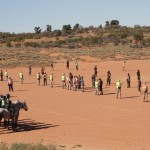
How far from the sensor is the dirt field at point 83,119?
62.2ft

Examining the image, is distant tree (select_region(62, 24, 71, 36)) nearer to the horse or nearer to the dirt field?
the dirt field

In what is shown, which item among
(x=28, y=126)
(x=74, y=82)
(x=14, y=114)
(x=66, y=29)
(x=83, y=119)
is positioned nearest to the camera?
(x=14, y=114)

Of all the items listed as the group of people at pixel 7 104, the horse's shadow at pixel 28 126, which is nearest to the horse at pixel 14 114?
the group of people at pixel 7 104

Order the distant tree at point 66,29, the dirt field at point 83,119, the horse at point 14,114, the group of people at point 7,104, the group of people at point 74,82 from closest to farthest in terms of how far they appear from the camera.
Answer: the dirt field at point 83,119, the horse at point 14,114, the group of people at point 7,104, the group of people at point 74,82, the distant tree at point 66,29

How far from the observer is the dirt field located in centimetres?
1895

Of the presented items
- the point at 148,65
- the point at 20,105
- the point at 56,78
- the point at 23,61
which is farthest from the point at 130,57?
the point at 20,105

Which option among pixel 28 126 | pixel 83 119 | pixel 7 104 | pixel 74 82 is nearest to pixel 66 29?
pixel 74 82

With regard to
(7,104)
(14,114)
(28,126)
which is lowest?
(28,126)

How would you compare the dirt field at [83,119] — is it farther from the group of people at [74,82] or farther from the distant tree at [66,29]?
the distant tree at [66,29]

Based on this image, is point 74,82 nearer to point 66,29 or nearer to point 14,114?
point 14,114

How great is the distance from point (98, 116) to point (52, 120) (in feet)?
10.2

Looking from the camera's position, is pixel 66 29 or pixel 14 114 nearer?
pixel 14 114

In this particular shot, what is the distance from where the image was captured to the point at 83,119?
24469 mm

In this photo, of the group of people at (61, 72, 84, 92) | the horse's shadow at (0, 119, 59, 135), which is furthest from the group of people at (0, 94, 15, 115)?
the group of people at (61, 72, 84, 92)
